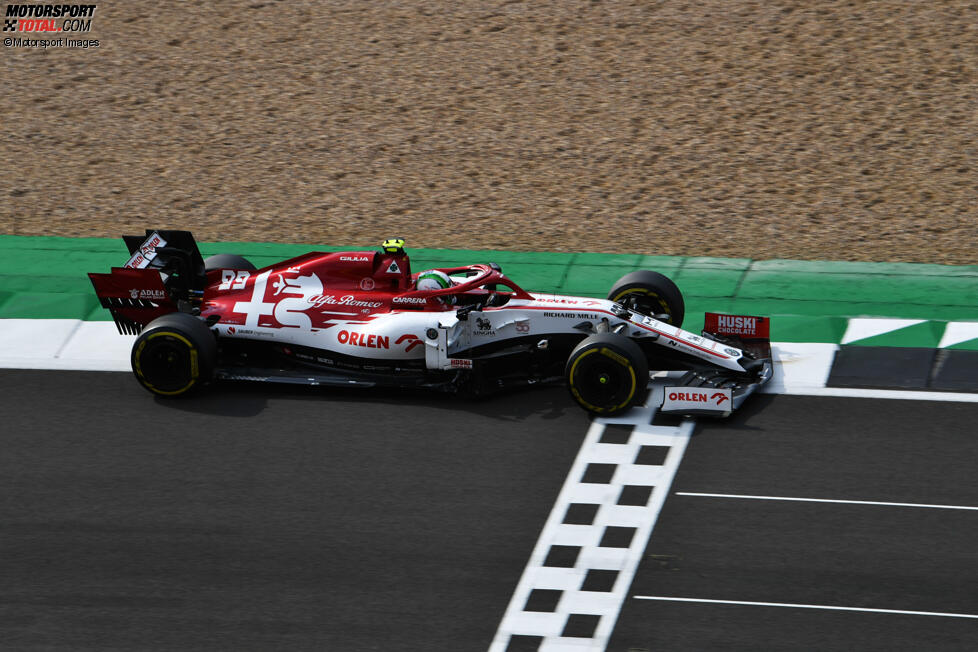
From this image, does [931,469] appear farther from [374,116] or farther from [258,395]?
[374,116]

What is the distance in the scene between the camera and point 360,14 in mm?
25266

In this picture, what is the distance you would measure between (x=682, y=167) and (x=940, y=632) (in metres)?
11.7

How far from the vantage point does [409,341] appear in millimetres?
13672

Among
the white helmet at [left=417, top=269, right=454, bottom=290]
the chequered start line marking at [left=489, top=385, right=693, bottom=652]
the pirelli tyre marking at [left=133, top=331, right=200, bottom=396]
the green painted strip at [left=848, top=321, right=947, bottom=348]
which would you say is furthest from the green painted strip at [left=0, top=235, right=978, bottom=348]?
the chequered start line marking at [left=489, top=385, right=693, bottom=652]

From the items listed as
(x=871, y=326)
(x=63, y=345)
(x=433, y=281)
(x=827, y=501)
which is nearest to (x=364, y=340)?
(x=433, y=281)

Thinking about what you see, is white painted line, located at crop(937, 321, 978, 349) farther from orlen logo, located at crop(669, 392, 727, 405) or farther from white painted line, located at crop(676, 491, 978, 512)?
white painted line, located at crop(676, 491, 978, 512)

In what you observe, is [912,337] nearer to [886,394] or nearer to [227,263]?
[886,394]

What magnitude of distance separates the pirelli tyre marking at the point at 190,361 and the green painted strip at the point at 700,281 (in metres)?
2.77

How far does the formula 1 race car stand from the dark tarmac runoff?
0.98 feet

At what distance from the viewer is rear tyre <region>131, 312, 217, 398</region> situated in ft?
44.4

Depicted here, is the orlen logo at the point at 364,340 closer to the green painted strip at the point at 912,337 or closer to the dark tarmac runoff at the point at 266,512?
the dark tarmac runoff at the point at 266,512

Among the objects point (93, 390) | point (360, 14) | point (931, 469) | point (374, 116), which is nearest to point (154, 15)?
point (360, 14)

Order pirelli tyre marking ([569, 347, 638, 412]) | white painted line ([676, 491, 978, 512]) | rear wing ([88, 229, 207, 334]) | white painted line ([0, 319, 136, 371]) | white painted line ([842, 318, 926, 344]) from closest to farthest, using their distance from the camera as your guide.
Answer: white painted line ([676, 491, 978, 512]) → pirelli tyre marking ([569, 347, 638, 412]) → rear wing ([88, 229, 207, 334]) → white painted line ([0, 319, 136, 371]) → white painted line ([842, 318, 926, 344])

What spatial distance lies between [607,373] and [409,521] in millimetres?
2523
